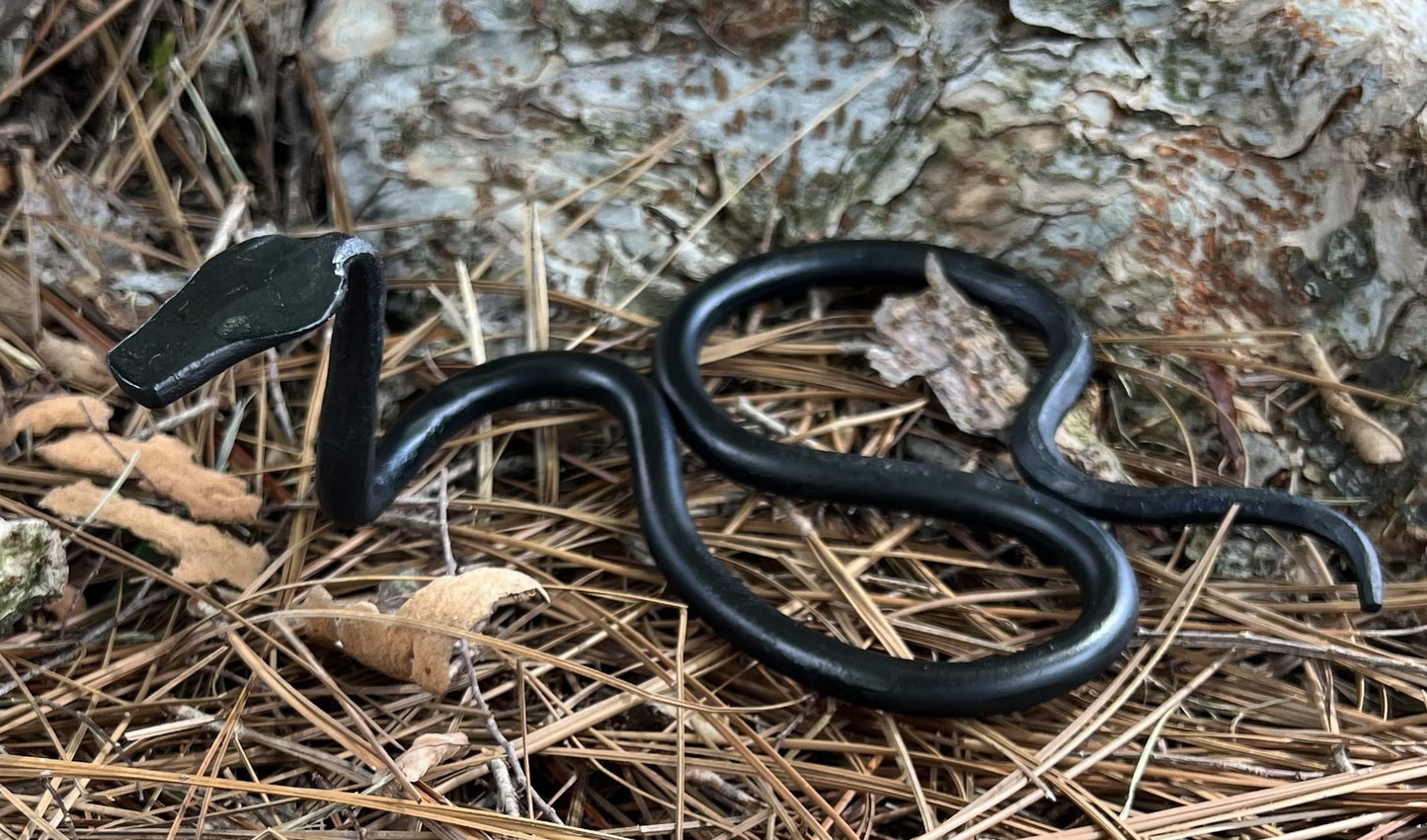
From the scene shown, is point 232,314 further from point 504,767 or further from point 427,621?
point 504,767

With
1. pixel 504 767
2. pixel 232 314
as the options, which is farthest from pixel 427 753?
pixel 232 314

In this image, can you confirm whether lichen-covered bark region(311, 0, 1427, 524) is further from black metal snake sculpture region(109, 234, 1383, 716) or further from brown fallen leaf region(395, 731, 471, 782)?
brown fallen leaf region(395, 731, 471, 782)

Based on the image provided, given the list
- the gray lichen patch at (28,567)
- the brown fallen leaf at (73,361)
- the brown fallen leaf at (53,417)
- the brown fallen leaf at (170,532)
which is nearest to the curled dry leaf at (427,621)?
the brown fallen leaf at (170,532)

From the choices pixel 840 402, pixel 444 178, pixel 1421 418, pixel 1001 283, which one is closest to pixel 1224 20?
pixel 1001 283

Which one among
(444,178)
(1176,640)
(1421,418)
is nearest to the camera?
(1176,640)

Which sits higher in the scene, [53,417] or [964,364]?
[53,417]

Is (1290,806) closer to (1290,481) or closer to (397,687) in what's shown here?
(1290,481)

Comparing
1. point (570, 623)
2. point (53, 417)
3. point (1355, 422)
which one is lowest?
point (570, 623)
